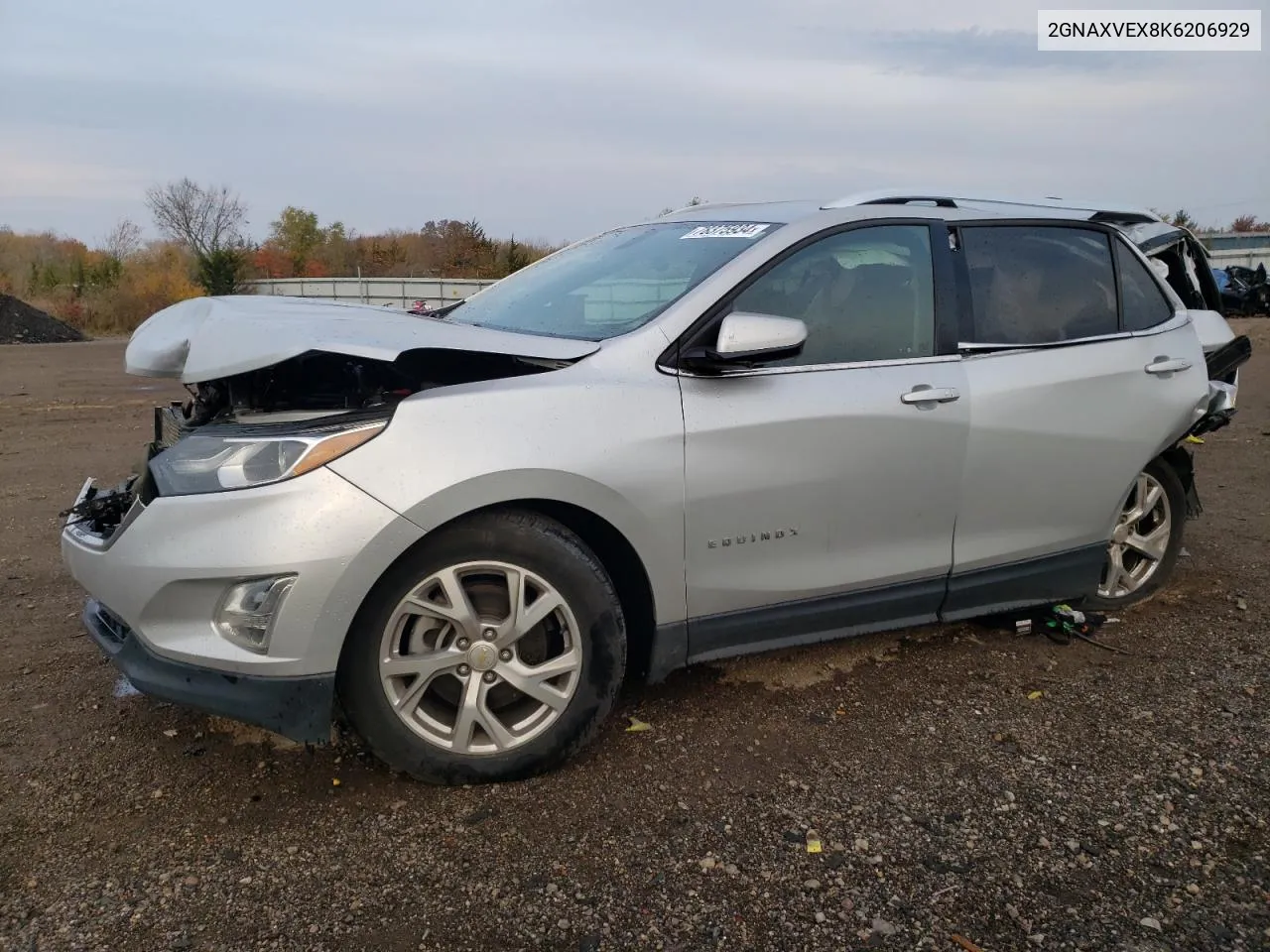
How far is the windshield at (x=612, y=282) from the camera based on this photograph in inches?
125

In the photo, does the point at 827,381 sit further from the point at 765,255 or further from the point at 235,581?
the point at 235,581

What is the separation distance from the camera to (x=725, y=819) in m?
2.64

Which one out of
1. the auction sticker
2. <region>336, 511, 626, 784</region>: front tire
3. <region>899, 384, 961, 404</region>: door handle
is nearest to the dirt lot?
<region>336, 511, 626, 784</region>: front tire

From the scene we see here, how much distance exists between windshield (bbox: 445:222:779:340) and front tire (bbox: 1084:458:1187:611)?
225cm

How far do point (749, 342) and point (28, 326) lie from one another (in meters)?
32.9

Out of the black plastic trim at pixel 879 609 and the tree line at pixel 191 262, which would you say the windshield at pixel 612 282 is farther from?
the tree line at pixel 191 262

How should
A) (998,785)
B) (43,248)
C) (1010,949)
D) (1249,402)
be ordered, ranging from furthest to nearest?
(43,248), (1249,402), (998,785), (1010,949)

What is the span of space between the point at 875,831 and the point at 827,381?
1410mm

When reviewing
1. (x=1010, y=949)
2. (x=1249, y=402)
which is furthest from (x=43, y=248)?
(x=1010, y=949)

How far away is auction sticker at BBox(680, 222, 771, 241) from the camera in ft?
10.9

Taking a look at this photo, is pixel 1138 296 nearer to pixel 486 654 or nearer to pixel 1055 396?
pixel 1055 396

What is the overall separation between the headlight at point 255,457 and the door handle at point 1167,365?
3.16 meters

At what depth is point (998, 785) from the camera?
2838mm

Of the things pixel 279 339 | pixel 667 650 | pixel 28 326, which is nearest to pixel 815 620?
pixel 667 650
